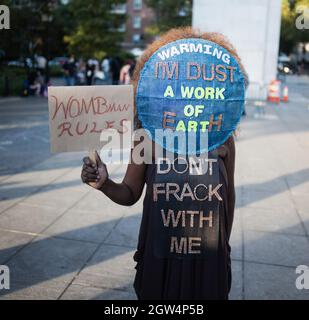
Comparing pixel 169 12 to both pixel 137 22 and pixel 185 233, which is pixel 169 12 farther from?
pixel 185 233

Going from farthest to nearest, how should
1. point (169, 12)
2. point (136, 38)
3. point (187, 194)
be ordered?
point (136, 38), point (169, 12), point (187, 194)

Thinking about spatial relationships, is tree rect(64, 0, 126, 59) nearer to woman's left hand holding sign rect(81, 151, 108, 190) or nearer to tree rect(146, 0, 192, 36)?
tree rect(146, 0, 192, 36)

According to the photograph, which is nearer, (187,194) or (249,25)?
(187,194)

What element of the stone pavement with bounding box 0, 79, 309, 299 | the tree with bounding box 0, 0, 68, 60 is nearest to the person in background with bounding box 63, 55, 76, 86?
→ the tree with bounding box 0, 0, 68, 60

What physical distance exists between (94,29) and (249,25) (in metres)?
14.3

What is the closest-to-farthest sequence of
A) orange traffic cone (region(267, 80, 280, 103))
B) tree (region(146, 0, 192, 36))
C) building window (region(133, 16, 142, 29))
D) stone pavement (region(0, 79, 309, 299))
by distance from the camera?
stone pavement (region(0, 79, 309, 299)) → orange traffic cone (region(267, 80, 280, 103)) → tree (region(146, 0, 192, 36)) → building window (region(133, 16, 142, 29))

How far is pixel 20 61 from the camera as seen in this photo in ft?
64.3

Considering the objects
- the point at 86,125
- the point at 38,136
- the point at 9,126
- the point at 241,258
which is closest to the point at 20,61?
the point at 9,126

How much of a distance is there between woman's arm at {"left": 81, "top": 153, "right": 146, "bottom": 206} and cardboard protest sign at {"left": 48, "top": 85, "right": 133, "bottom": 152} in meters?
0.09

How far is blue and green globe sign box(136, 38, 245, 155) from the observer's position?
5.84 feet

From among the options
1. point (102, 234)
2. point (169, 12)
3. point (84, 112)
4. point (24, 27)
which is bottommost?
point (102, 234)

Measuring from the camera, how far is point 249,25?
1841cm

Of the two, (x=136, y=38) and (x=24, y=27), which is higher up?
(x=136, y=38)

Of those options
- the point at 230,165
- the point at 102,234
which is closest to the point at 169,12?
the point at 102,234
